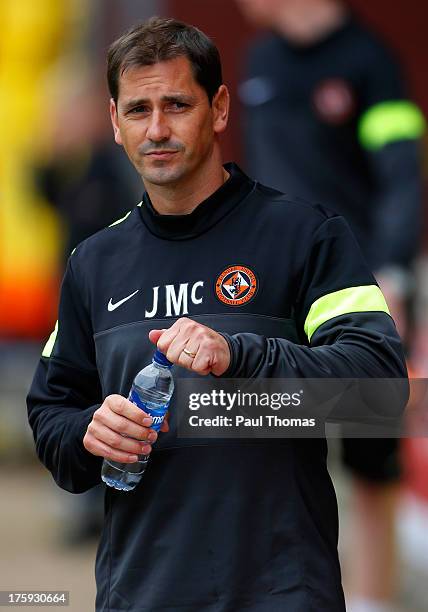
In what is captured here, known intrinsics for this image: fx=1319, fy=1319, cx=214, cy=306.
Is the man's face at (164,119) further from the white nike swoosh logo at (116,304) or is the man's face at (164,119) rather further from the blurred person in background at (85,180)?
the blurred person in background at (85,180)

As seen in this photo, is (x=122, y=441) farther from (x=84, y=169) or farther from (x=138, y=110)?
(x=84, y=169)

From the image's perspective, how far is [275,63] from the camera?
4105mm

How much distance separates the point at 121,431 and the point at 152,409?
6cm

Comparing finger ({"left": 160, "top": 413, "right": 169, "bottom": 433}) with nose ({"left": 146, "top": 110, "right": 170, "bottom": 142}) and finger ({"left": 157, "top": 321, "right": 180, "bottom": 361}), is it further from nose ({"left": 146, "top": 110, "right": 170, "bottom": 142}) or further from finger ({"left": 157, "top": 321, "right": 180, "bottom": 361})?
nose ({"left": 146, "top": 110, "right": 170, "bottom": 142})

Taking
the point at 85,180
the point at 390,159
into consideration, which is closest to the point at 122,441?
the point at 390,159

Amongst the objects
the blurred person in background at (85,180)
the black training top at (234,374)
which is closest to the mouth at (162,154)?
the black training top at (234,374)

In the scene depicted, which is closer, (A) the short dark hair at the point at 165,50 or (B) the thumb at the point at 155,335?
(B) the thumb at the point at 155,335

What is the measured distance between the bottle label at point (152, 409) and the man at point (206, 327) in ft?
0.11

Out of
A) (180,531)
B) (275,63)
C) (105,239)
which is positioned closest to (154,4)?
(275,63)

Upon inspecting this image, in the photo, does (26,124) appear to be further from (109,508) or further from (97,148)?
(109,508)

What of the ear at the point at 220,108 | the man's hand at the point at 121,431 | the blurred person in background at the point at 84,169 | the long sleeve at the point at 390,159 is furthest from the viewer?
the blurred person in background at the point at 84,169

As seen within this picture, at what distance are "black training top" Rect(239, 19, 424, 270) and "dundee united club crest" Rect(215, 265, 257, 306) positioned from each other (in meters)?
1.70

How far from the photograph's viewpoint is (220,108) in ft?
7.51

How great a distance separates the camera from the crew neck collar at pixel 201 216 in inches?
87.0
